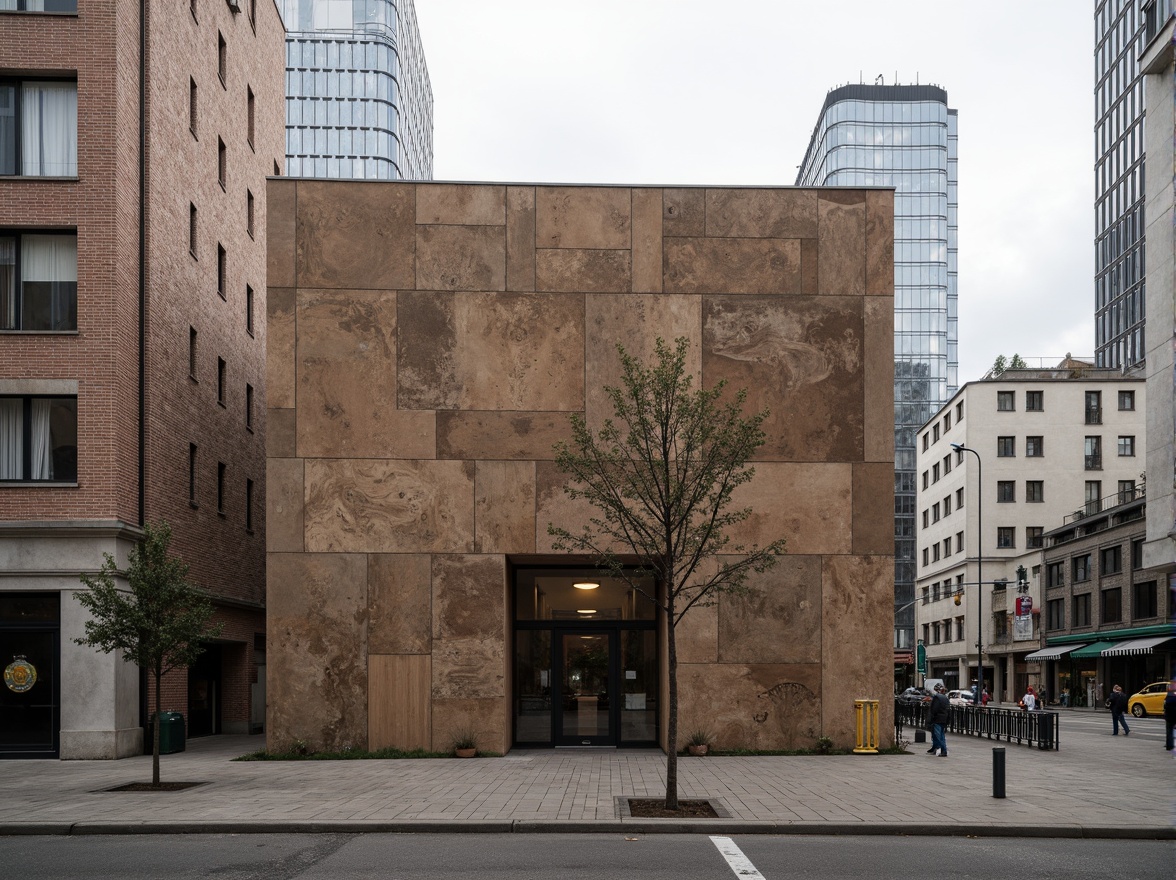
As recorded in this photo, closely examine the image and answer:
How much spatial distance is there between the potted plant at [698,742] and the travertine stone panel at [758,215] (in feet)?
34.8

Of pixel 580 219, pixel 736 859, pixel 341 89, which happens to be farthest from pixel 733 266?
pixel 341 89

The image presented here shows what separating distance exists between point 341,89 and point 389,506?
80471mm

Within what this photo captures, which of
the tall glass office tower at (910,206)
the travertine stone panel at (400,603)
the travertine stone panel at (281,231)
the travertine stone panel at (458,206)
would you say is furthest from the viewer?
Answer: the tall glass office tower at (910,206)

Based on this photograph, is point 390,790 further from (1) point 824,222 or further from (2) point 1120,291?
(2) point 1120,291

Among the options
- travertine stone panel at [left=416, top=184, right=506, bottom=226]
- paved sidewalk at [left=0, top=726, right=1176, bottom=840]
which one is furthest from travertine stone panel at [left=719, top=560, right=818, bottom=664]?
travertine stone panel at [left=416, top=184, right=506, bottom=226]

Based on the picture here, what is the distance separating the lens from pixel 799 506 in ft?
72.9

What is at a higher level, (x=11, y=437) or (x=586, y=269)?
(x=586, y=269)

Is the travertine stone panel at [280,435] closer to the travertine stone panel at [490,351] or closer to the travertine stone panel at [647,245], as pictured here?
the travertine stone panel at [490,351]

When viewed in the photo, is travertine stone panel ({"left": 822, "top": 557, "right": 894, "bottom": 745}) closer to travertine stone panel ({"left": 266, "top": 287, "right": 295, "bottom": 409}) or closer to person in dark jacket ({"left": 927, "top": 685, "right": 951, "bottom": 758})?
person in dark jacket ({"left": 927, "top": 685, "right": 951, "bottom": 758})

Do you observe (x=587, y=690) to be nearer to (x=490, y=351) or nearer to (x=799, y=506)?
(x=799, y=506)

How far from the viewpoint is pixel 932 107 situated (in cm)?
12344

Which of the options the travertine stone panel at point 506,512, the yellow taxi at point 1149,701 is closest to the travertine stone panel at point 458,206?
the travertine stone panel at point 506,512

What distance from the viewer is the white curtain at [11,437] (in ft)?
75.3

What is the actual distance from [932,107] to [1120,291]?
4506 cm
